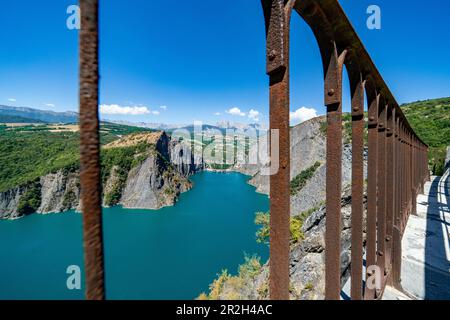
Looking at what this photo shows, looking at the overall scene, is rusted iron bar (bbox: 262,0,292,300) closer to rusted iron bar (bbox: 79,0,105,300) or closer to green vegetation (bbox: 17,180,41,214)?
rusted iron bar (bbox: 79,0,105,300)

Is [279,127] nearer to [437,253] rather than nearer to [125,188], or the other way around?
[437,253]

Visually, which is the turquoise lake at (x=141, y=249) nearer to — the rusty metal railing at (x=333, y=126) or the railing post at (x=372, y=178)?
the railing post at (x=372, y=178)

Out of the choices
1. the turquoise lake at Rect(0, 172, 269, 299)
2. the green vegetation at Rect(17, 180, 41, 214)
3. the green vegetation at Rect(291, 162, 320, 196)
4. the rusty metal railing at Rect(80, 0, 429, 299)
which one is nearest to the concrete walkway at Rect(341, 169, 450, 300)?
the rusty metal railing at Rect(80, 0, 429, 299)

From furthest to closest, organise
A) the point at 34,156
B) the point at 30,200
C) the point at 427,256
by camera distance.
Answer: the point at 34,156
the point at 30,200
the point at 427,256

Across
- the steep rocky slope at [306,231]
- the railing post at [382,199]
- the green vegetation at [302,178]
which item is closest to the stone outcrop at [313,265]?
the steep rocky slope at [306,231]

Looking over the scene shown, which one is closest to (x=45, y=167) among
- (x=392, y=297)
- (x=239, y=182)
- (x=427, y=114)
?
(x=239, y=182)

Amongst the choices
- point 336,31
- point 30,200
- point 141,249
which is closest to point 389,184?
point 336,31

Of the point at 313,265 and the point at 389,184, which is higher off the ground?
the point at 389,184
